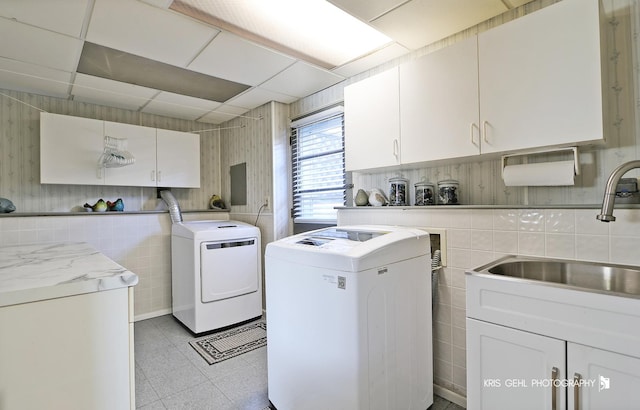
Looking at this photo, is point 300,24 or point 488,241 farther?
point 300,24

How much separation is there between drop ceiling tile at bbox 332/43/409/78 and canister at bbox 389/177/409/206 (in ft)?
3.09

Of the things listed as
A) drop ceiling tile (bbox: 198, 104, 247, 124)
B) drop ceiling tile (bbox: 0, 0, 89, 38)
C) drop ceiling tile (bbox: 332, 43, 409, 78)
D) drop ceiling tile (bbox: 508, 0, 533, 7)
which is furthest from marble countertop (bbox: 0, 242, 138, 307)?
drop ceiling tile (bbox: 198, 104, 247, 124)

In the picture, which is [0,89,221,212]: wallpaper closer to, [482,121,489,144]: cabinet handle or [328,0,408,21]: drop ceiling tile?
[328,0,408,21]: drop ceiling tile

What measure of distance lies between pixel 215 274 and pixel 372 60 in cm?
242

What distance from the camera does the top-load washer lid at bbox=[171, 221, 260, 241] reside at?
2926mm

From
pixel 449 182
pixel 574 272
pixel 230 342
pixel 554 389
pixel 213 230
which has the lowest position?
pixel 230 342

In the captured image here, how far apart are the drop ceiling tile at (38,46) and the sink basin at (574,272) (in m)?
2.92

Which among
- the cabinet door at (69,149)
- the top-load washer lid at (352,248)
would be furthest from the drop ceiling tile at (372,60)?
the cabinet door at (69,149)

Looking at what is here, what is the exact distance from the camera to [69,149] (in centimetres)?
290

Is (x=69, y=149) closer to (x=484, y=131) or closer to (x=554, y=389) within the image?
A: (x=484, y=131)

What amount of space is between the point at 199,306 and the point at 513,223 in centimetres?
269

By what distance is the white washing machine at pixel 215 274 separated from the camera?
9.52 ft

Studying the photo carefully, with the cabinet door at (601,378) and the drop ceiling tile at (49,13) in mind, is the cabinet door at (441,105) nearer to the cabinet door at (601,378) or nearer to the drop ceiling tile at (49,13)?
the cabinet door at (601,378)

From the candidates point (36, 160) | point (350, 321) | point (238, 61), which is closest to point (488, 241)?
point (350, 321)
